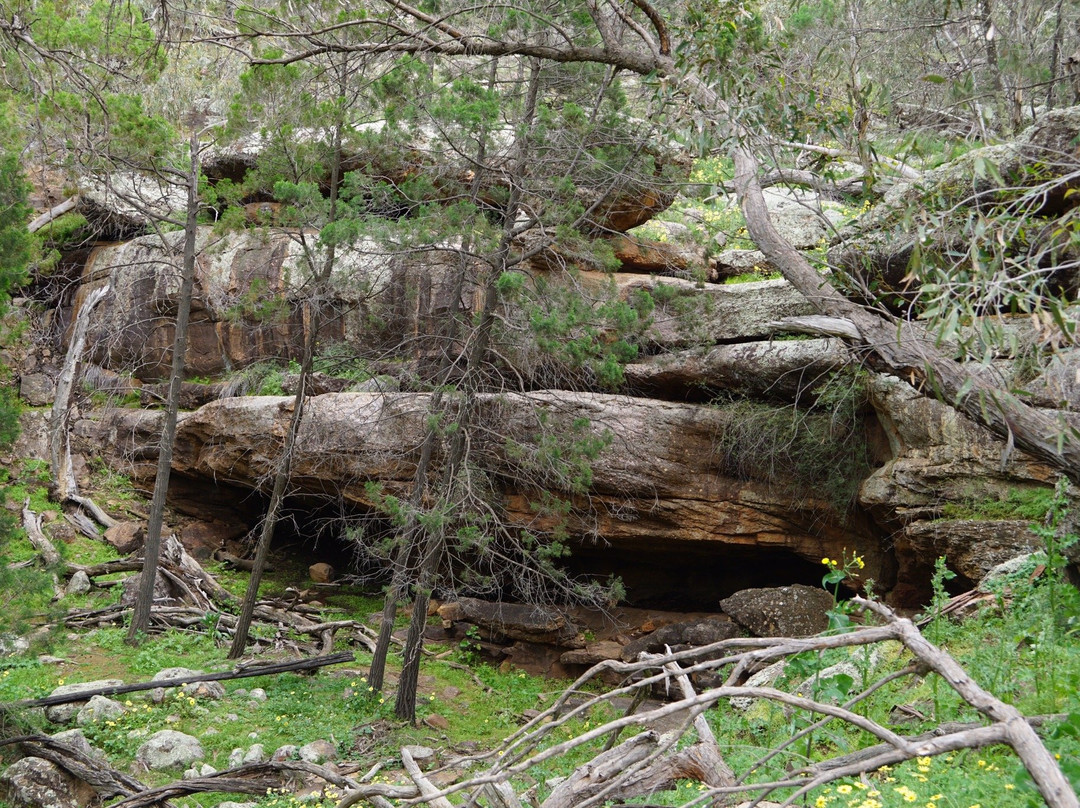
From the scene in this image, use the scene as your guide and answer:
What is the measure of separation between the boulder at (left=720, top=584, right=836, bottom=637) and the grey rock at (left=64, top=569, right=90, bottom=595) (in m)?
10.0

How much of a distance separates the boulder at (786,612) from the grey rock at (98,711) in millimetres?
7379

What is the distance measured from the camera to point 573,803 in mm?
3889

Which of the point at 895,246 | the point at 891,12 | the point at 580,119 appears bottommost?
the point at 895,246

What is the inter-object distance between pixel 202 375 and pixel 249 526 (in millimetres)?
3368

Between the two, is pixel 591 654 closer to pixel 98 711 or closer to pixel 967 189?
pixel 98 711

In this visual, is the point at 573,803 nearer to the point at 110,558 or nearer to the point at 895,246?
the point at 895,246

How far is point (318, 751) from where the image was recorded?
855 cm

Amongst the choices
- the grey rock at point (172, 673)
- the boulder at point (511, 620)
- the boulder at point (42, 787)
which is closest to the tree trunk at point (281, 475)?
the grey rock at point (172, 673)

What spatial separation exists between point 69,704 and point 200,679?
1376 mm

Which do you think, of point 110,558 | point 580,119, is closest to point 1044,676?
point 580,119

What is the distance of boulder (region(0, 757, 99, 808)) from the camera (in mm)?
6395

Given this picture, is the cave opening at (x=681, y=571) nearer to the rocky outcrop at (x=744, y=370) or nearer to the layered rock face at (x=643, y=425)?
the layered rock face at (x=643, y=425)

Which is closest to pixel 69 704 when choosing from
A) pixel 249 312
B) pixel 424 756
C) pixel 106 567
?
pixel 424 756

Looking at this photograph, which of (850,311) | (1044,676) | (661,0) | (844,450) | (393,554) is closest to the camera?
(1044,676)
